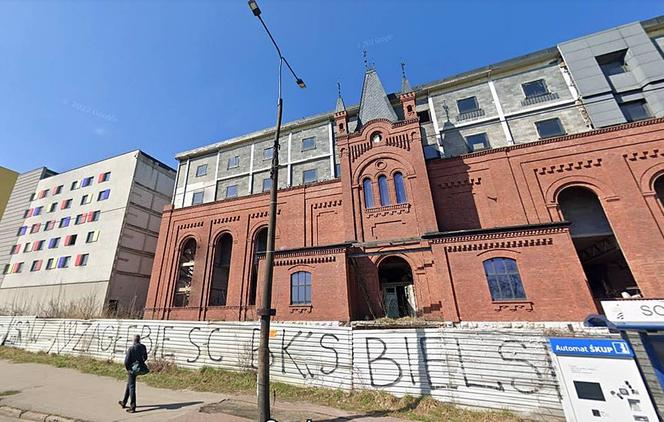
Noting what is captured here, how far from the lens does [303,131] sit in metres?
26.9

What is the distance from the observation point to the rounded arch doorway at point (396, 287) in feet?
55.4

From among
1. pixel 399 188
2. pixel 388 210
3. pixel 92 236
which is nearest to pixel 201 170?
pixel 92 236

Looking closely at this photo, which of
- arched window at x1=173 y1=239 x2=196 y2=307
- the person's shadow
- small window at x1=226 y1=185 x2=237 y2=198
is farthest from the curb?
small window at x1=226 y1=185 x2=237 y2=198

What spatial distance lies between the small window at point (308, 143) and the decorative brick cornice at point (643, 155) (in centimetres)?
2154

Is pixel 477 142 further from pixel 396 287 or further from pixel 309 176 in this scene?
pixel 309 176

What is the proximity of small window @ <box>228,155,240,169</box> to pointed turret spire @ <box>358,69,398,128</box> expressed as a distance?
13.4 meters

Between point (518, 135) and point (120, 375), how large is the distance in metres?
27.4

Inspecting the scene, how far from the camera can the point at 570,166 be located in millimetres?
17609

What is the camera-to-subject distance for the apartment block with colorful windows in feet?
94.5

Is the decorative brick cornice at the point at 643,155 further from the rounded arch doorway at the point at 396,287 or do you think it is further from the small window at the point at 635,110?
the rounded arch doorway at the point at 396,287

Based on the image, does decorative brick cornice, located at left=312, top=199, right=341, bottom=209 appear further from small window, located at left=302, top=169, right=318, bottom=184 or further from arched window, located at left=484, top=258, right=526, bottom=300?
arched window, located at left=484, top=258, right=526, bottom=300

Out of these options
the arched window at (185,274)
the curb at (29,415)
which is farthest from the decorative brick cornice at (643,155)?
the arched window at (185,274)

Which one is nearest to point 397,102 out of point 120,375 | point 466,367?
point 466,367

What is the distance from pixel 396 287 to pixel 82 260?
33531 mm
